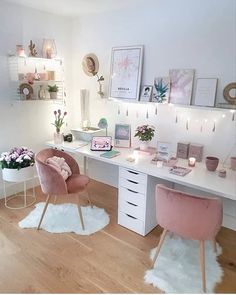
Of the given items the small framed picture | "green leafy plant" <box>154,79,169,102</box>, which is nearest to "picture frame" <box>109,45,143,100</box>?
the small framed picture

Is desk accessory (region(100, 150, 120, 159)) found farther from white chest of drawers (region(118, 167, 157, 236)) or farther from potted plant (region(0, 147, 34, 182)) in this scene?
potted plant (region(0, 147, 34, 182))

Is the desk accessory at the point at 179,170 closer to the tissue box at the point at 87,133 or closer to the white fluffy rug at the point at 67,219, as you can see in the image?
the white fluffy rug at the point at 67,219

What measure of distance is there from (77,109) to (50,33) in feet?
3.48

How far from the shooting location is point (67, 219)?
2760 millimetres

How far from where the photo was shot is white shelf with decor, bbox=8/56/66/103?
3043 millimetres

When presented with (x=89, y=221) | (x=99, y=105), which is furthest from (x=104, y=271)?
(x=99, y=105)

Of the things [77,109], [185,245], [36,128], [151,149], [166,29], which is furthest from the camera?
[77,109]

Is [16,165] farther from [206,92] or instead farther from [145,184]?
[206,92]

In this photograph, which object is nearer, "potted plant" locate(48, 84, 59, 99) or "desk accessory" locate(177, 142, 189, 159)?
"desk accessory" locate(177, 142, 189, 159)

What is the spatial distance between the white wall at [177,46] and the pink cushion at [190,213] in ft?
3.14

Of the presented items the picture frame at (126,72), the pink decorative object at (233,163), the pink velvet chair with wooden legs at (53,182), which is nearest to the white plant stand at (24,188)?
the pink velvet chair with wooden legs at (53,182)

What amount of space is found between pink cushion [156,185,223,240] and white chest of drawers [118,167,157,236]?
1.57 ft

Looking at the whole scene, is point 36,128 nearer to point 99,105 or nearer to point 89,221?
point 99,105

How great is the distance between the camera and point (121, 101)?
10.3ft
